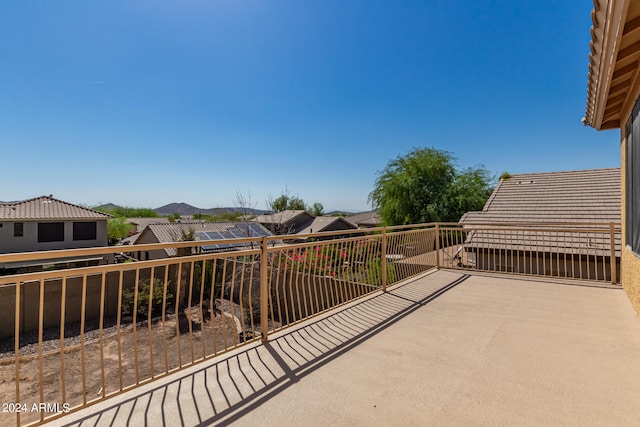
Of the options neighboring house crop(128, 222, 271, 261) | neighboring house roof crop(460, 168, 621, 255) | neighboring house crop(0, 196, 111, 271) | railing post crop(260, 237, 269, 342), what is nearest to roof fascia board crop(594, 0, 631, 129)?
railing post crop(260, 237, 269, 342)

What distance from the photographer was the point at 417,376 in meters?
2.14

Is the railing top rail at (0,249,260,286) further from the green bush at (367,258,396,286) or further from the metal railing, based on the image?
the green bush at (367,258,396,286)

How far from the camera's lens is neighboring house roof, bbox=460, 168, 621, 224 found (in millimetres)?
8875

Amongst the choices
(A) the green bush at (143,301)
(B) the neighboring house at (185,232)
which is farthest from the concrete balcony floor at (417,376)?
(B) the neighboring house at (185,232)

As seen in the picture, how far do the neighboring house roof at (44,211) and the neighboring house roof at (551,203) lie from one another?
20.7m

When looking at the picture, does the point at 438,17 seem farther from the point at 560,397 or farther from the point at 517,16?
the point at 560,397

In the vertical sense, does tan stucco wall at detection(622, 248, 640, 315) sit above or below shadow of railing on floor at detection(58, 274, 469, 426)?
above

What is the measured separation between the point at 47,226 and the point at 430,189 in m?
22.5

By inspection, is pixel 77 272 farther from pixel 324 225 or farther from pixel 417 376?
pixel 324 225

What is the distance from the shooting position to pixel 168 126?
1569cm

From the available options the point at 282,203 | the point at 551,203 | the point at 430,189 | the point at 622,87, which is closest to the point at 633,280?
the point at 622,87

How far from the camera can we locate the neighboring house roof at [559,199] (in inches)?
349

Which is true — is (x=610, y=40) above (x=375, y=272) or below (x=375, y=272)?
above

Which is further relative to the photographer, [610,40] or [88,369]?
[88,369]
